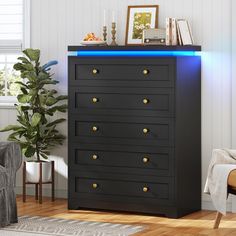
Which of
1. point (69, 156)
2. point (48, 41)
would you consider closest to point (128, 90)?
point (69, 156)

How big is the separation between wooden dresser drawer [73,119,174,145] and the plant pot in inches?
20.8

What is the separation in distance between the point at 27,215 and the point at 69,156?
621 millimetres

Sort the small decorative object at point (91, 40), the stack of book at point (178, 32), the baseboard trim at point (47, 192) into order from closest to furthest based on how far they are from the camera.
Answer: the stack of book at point (178, 32), the small decorative object at point (91, 40), the baseboard trim at point (47, 192)

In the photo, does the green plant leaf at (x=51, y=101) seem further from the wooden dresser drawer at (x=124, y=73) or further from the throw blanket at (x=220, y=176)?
the throw blanket at (x=220, y=176)

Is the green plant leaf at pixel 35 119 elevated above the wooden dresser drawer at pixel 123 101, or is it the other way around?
the wooden dresser drawer at pixel 123 101

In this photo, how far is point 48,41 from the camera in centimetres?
714

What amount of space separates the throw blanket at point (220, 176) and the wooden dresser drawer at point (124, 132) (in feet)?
1.68

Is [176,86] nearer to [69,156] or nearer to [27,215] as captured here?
[69,156]

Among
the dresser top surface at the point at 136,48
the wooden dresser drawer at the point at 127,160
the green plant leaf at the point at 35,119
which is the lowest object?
the wooden dresser drawer at the point at 127,160

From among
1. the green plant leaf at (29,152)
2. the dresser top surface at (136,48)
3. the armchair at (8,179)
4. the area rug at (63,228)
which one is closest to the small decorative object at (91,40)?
the dresser top surface at (136,48)

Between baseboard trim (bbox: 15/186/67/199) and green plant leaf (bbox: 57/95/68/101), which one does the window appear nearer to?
green plant leaf (bbox: 57/95/68/101)

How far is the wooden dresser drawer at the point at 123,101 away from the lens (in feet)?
20.2

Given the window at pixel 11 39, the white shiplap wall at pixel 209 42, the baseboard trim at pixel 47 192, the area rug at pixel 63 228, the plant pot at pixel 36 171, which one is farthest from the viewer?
the window at pixel 11 39

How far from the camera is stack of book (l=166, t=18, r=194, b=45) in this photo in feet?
20.8
